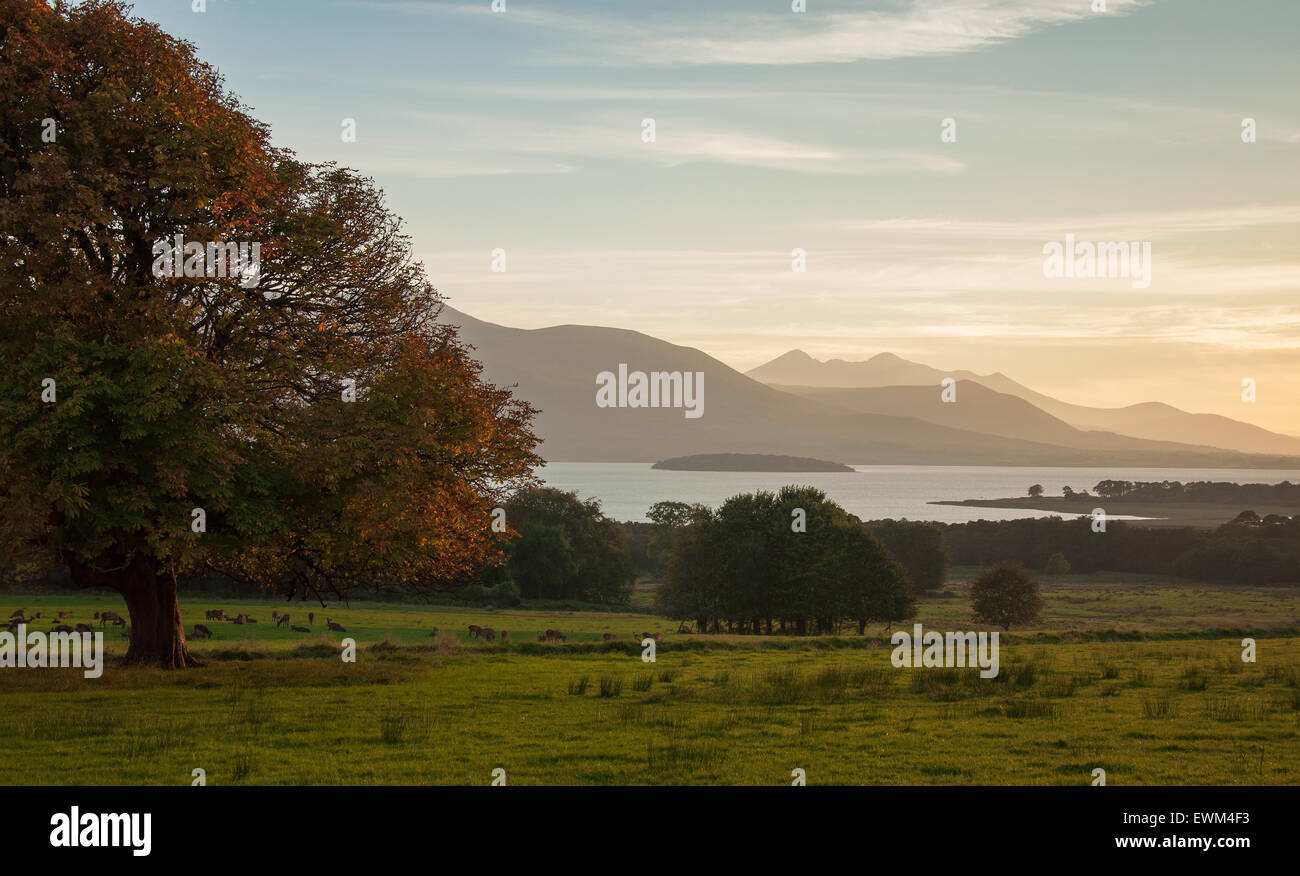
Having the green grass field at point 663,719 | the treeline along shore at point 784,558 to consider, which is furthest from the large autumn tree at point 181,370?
the treeline along shore at point 784,558

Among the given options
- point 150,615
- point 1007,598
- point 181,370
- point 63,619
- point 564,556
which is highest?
point 181,370

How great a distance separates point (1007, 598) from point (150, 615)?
231ft

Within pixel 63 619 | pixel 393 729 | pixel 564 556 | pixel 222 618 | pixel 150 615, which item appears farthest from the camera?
pixel 564 556

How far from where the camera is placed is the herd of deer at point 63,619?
37653 mm

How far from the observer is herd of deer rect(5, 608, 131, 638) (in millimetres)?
37653

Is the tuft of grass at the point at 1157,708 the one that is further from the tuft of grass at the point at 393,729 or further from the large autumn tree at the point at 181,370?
the large autumn tree at the point at 181,370

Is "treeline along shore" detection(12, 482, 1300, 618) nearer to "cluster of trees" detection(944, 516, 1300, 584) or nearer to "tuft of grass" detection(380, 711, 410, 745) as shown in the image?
"cluster of trees" detection(944, 516, 1300, 584)

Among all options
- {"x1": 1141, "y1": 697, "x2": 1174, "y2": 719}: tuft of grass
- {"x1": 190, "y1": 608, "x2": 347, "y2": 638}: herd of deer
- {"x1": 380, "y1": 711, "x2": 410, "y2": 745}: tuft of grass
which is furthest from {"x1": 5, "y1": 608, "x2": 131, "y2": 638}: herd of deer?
{"x1": 1141, "y1": 697, "x2": 1174, "y2": 719}: tuft of grass

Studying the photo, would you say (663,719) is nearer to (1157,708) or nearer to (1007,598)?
(1157,708)

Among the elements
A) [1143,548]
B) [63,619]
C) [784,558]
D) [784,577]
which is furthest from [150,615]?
[1143,548]

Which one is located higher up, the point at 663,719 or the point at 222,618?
the point at 663,719

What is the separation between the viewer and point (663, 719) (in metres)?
17.8
